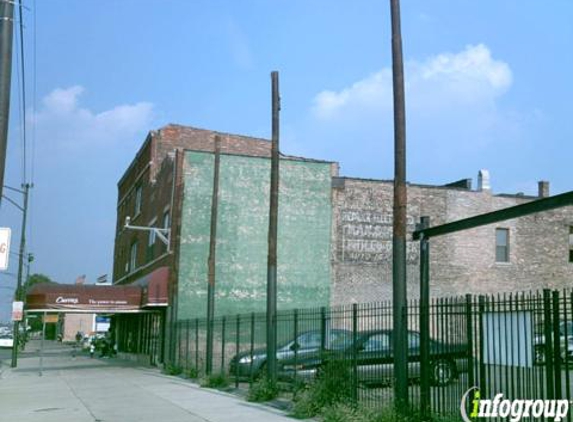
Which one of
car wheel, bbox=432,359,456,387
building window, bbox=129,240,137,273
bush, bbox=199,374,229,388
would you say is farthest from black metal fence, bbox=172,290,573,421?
building window, bbox=129,240,137,273

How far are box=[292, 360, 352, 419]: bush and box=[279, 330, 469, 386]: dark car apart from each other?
22cm

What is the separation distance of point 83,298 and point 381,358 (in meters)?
21.0

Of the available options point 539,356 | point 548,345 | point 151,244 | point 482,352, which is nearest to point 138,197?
point 151,244

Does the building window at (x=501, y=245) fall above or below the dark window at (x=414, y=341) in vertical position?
above

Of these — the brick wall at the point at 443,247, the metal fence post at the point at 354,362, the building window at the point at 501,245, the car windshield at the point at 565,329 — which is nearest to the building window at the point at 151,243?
the brick wall at the point at 443,247

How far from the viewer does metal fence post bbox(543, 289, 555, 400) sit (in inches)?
351

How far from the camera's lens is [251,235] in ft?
106

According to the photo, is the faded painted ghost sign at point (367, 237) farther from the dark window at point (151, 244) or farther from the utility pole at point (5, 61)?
the utility pole at point (5, 61)

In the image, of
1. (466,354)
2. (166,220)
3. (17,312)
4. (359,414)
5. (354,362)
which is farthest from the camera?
(166,220)

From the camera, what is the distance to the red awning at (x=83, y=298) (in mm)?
31375

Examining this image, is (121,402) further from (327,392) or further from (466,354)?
(466,354)

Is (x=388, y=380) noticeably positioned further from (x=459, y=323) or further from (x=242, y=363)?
(x=242, y=363)

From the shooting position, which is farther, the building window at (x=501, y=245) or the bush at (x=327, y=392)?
the building window at (x=501, y=245)
